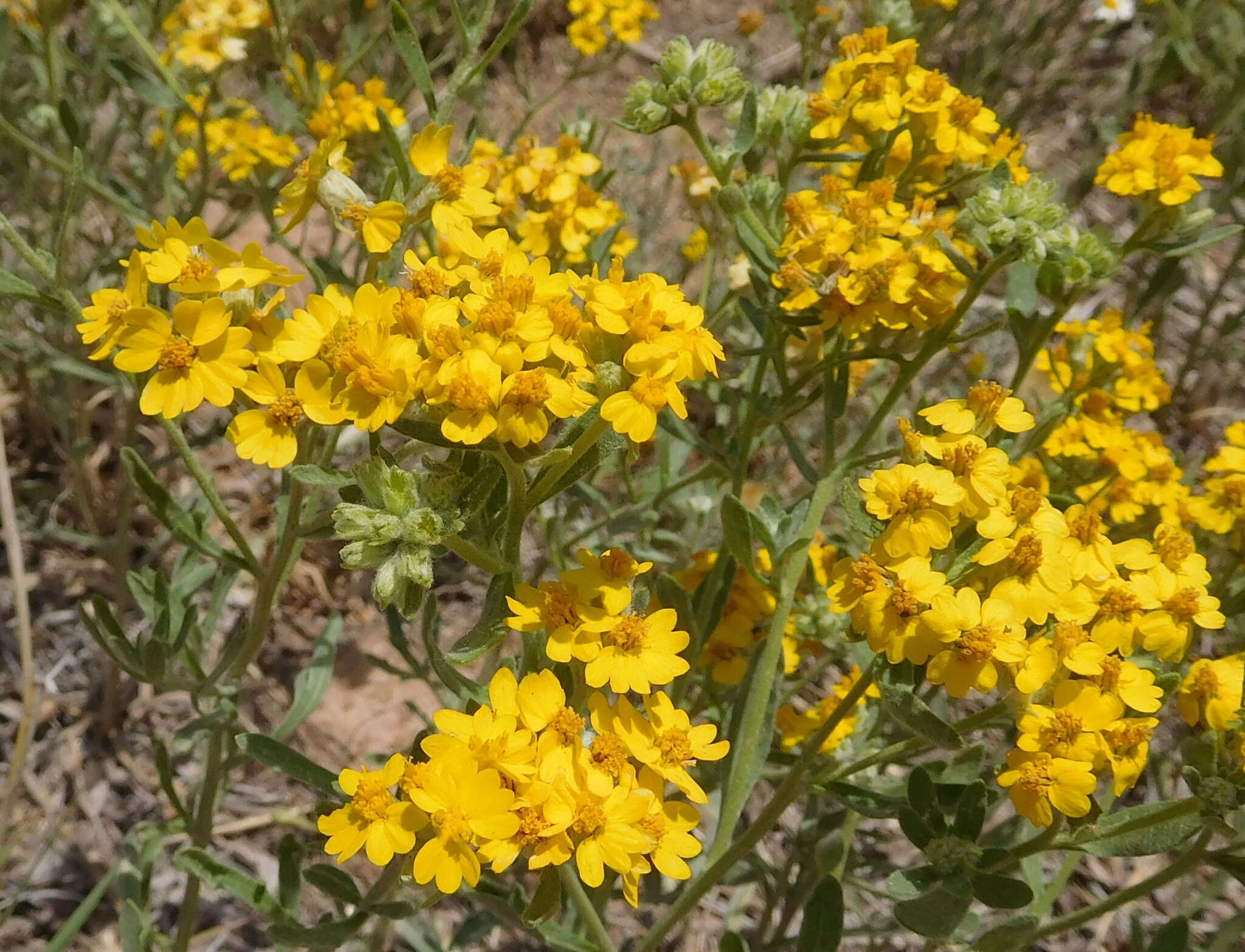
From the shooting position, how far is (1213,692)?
1397mm

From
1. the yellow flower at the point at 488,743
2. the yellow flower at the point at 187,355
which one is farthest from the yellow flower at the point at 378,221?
the yellow flower at the point at 488,743

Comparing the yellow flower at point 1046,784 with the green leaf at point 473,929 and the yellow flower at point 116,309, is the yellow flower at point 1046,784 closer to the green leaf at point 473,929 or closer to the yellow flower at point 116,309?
the green leaf at point 473,929

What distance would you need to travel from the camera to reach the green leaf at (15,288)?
4.98ft

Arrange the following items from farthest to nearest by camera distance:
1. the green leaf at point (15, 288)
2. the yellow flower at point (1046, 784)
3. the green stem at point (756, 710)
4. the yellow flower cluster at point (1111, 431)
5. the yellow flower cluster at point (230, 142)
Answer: the yellow flower cluster at point (230, 142), the yellow flower cluster at point (1111, 431), the green stem at point (756, 710), the green leaf at point (15, 288), the yellow flower at point (1046, 784)

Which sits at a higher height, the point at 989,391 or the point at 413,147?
the point at 989,391

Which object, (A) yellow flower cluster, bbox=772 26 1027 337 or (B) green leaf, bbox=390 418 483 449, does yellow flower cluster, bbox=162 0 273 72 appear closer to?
(A) yellow flower cluster, bbox=772 26 1027 337

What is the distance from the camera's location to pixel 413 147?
5.31 feet

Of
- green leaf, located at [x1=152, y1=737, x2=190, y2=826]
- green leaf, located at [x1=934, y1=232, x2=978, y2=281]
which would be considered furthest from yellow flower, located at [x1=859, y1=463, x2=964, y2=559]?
green leaf, located at [x1=152, y1=737, x2=190, y2=826]

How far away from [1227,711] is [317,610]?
2.53 metres

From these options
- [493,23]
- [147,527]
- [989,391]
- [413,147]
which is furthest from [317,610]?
[493,23]

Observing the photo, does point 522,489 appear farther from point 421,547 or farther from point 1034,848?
point 1034,848

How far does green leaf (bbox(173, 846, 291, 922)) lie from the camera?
175 centimetres

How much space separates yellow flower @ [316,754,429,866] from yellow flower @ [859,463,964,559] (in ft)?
2.30

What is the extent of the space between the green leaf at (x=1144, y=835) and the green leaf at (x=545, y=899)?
735 millimetres
